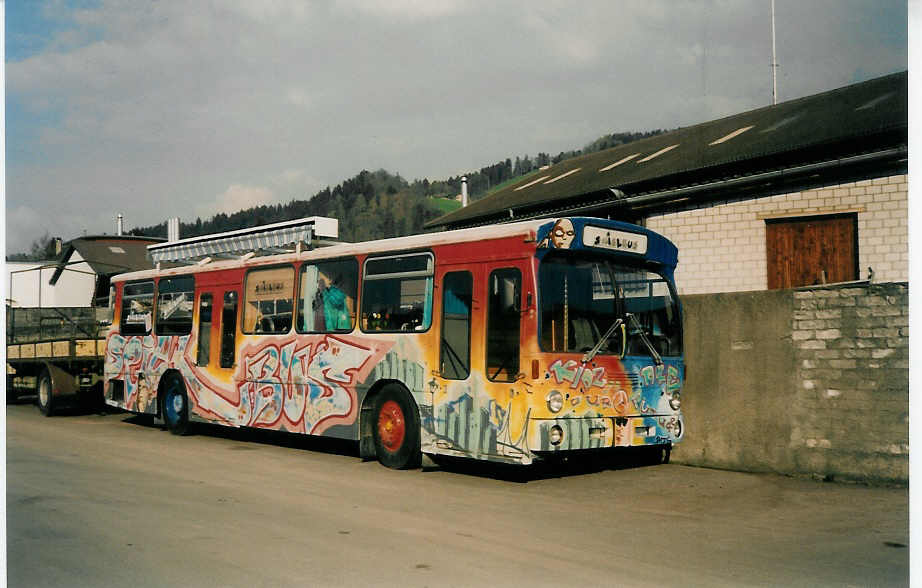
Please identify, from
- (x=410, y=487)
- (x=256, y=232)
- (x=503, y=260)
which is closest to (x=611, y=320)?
(x=503, y=260)

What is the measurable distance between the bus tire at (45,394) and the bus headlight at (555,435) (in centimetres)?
1347

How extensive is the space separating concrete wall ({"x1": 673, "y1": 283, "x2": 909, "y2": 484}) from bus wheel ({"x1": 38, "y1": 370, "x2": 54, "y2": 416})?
1357 cm

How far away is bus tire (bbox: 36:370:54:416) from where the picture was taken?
19203mm

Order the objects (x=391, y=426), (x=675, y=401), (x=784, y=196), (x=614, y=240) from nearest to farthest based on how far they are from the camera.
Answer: (x=614, y=240) < (x=675, y=401) < (x=391, y=426) < (x=784, y=196)

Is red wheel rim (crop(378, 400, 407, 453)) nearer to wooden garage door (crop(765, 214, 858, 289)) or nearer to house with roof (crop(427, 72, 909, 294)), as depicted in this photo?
house with roof (crop(427, 72, 909, 294))

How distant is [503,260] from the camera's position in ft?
33.2

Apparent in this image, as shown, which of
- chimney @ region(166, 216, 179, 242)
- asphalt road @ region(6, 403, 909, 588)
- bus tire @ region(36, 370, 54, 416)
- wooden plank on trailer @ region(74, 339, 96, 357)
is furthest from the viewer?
chimney @ region(166, 216, 179, 242)

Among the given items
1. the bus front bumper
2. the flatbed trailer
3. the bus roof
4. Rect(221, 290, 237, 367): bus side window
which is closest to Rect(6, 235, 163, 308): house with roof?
the flatbed trailer

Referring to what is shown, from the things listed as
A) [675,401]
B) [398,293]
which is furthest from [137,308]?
[675,401]

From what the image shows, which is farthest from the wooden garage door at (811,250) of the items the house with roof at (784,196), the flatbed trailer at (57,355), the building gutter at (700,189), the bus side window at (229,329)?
the flatbed trailer at (57,355)

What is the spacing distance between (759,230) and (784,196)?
0.73m

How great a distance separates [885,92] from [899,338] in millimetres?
7853

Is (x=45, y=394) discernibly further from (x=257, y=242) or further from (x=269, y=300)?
(x=269, y=300)

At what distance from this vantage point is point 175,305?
1622cm
